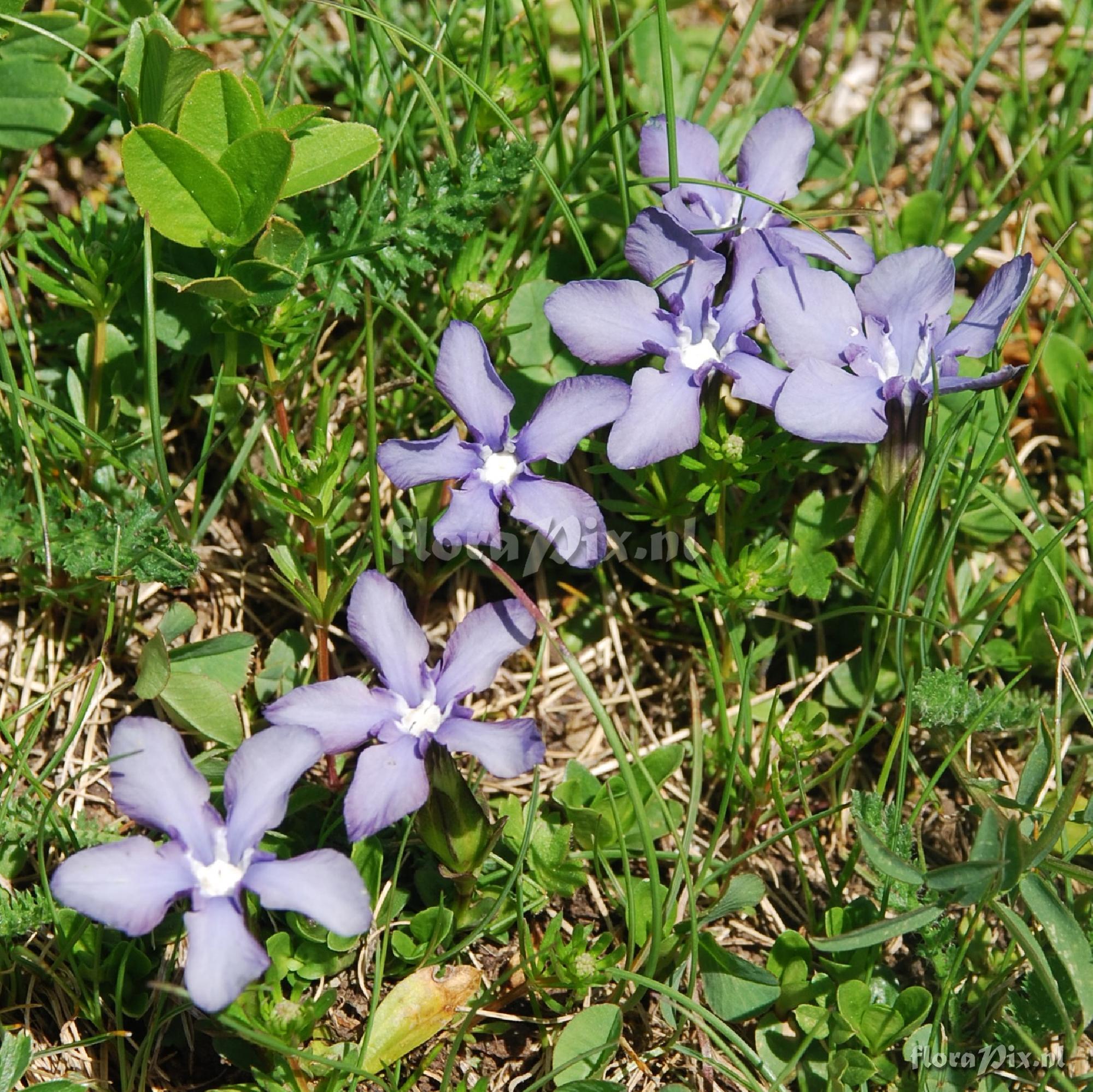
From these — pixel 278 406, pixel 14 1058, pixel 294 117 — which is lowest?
pixel 14 1058

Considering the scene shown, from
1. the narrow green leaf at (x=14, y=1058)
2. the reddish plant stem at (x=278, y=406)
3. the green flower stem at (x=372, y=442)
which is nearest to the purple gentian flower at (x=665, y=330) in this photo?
the green flower stem at (x=372, y=442)

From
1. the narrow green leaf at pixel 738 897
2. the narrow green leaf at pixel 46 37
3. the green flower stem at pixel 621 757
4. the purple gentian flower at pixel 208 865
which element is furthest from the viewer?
the narrow green leaf at pixel 46 37

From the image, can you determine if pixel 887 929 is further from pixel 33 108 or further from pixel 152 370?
pixel 33 108

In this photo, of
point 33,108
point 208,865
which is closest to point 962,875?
point 208,865

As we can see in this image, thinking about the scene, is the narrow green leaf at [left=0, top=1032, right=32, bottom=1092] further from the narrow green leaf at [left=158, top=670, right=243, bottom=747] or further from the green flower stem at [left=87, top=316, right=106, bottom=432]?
the green flower stem at [left=87, top=316, right=106, bottom=432]

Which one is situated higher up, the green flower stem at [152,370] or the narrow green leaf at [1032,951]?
the green flower stem at [152,370]

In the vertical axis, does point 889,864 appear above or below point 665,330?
below

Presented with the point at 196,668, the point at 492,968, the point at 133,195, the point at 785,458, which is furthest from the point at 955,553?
the point at 133,195

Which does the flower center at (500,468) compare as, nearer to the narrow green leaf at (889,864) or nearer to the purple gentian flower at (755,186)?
the purple gentian flower at (755,186)
